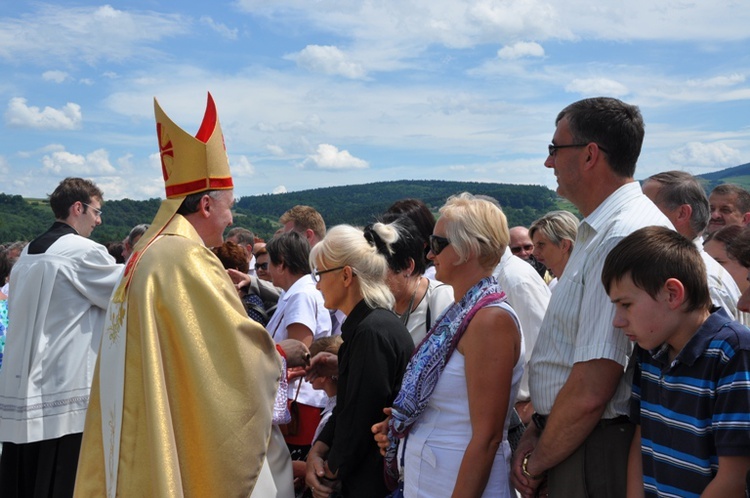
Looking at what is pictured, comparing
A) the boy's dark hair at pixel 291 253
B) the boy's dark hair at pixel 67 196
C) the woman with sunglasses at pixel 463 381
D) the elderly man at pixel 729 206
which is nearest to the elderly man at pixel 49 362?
the boy's dark hair at pixel 67 196

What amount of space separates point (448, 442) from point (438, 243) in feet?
2.74

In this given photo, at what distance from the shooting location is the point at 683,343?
234 cm

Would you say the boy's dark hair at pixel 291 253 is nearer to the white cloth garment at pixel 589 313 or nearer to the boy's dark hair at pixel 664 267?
the white cloth garment at pixel 589 313

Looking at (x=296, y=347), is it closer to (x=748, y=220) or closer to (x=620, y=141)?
(x=620, y=141)

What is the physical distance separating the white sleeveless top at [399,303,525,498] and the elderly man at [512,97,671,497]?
0.08m

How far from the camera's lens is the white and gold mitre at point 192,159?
12.0 ft

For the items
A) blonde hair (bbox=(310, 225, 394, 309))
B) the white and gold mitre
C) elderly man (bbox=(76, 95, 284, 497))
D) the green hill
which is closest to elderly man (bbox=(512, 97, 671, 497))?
blonde hair (bbox=(310, 225, 394, 309))

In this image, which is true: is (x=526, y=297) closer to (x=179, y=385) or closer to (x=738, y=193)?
(x=179, y=385)

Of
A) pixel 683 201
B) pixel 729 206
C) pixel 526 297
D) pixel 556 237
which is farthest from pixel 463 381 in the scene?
pixel 729 206

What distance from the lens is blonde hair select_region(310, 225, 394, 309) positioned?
352 cm

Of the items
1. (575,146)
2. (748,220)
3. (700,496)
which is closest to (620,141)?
(575,146)

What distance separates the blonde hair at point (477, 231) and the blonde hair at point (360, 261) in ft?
1.96

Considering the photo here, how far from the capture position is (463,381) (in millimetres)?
2861

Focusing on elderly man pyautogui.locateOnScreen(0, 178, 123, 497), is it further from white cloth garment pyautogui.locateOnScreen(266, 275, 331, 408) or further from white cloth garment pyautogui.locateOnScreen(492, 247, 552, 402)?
white cloth garment pyautogui.locateOnScreen(492, 247, 552, 402)
